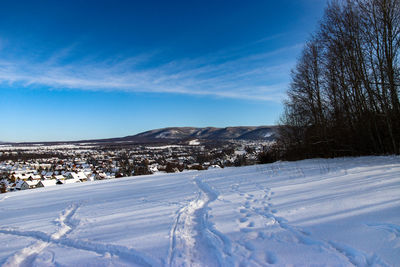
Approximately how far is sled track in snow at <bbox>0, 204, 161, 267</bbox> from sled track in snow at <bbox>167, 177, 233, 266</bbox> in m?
0.36

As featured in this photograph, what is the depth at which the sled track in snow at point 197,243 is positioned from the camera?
2.59 metres

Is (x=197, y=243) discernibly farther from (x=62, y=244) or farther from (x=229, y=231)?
(x=62, y=244)

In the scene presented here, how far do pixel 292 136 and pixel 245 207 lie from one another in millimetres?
16306

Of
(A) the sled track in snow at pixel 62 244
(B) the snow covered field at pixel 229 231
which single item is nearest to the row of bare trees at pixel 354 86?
(B) the snow covered field at pixel 229 231

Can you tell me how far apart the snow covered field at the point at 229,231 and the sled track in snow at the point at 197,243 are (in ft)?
0.04

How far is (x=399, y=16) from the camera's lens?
10.0m

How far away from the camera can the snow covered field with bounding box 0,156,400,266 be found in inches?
101

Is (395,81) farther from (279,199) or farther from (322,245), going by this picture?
(322,245)

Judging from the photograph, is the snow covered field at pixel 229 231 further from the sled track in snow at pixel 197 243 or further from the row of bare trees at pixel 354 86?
the row of bare trees at pixel 354 86

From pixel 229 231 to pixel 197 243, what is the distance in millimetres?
599

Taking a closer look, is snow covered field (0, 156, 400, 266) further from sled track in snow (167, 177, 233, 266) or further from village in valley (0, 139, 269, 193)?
village in valley (0, 139, 269, 193)

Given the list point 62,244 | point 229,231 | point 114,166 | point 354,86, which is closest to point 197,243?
point 229,231

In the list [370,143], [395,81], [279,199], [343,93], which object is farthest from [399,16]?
[279,199]

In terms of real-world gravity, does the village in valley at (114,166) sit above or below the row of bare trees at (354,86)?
below
